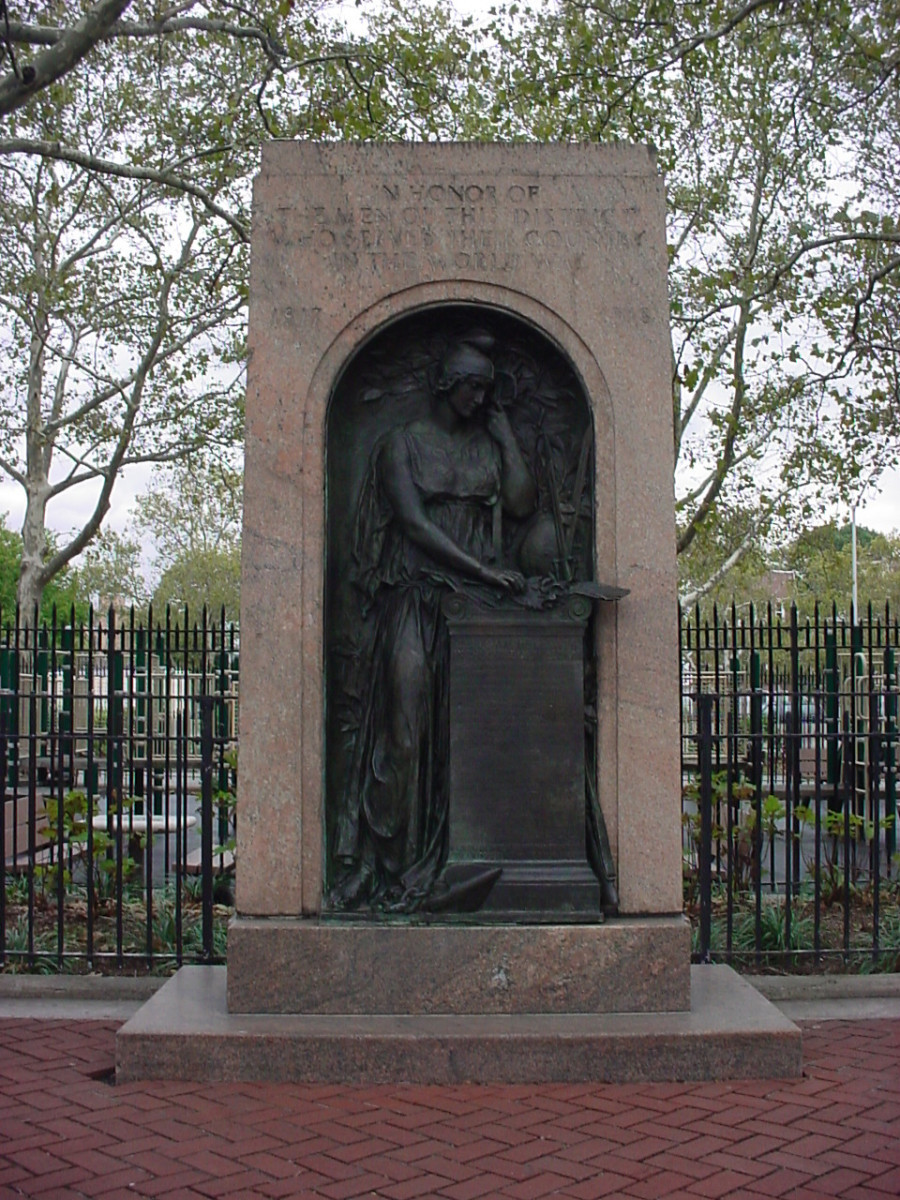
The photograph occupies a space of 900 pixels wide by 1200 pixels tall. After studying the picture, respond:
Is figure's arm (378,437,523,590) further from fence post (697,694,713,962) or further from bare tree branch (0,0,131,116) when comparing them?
bare tree branch (0,0,131,116)

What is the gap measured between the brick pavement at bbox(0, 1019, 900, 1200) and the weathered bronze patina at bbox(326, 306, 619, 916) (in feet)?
3.30

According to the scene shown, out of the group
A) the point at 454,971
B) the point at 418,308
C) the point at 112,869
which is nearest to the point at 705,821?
the point at 454,971

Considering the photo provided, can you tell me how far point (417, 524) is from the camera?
6.12 meters

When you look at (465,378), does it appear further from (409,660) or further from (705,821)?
(705,821)

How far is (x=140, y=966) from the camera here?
766cm

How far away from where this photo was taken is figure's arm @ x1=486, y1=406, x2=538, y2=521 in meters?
6.31

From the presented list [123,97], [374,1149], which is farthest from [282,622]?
[123,97]

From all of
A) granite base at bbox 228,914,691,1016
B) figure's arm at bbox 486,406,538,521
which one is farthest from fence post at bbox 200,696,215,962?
figure's arm at bbox 486,406,538,521

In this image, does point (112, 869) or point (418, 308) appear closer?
point (418, 308)

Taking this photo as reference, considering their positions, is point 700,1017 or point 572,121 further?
point 572,121

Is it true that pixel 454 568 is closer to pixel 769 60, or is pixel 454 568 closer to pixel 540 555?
pixel 540 555

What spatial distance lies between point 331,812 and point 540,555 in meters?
1.60

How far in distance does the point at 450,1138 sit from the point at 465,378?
133 inches

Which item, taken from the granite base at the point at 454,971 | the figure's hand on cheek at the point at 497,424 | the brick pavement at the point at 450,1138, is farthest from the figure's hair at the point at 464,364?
the brick pavement at the point at 450,1138
